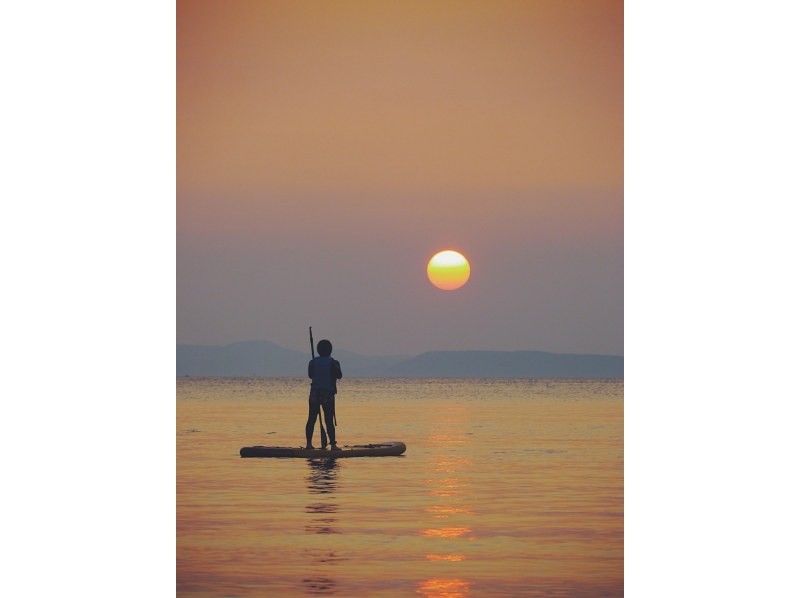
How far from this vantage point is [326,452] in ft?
40.4

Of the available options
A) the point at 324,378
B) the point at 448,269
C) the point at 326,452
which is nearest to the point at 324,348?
the point at 324,378

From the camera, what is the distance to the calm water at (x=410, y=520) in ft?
20.6

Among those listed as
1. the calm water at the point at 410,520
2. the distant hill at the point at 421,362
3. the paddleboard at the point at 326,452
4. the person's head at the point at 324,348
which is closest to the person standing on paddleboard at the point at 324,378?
the person's head at the point at 324,348

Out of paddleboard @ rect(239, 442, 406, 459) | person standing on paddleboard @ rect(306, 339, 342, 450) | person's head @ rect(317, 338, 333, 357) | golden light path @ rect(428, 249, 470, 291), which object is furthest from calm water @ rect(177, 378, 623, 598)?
golden light path @ rect(428, 249, 470, 291)

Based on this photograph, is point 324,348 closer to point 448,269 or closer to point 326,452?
point 326,452

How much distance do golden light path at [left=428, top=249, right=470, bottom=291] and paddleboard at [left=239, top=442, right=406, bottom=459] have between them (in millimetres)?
23340

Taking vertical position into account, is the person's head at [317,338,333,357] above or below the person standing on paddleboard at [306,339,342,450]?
above

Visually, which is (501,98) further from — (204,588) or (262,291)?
(204,588)

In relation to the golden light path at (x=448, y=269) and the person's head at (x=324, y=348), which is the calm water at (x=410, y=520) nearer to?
the person's head at (x=324, y=348)

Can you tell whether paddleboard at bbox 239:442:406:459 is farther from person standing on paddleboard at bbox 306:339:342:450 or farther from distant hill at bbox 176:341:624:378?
distant hill at bbox 176:341:624:378

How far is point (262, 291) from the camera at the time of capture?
40.1 meters

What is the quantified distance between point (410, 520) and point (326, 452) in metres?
4.17

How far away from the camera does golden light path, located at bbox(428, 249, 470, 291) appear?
37156mm
